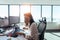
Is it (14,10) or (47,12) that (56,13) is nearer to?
(47,12)

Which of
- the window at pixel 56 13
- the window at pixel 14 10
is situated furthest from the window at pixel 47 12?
the window at pixel 14 10

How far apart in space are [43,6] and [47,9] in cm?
40

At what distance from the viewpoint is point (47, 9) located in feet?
30.9

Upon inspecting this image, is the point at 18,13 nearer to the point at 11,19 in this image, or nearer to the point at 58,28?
the point at 58,28

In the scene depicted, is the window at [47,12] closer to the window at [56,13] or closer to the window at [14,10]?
the window at [56,13]

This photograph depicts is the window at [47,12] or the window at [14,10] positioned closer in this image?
the window at [14,10]

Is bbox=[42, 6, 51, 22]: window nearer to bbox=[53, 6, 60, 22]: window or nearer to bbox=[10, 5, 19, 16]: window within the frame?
bbox=[53, 6, 60, 22]: window

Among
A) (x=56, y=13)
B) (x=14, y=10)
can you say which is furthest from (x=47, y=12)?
(x=14, y=10)

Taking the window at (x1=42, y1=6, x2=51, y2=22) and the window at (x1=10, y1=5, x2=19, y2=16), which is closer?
the window at (x1=10, y1=5, x2=19, y2=16)

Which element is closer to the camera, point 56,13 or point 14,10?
point 14,10

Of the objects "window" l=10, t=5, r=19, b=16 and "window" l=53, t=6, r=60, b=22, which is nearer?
"window" l=10, t=5, r=19, b=16

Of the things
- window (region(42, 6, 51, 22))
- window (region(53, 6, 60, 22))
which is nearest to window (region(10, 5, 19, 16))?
window (region(42, 6, 51, 22))

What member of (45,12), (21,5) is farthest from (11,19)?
(45,12)

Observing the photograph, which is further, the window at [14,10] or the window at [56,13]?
the window at [56,13]
